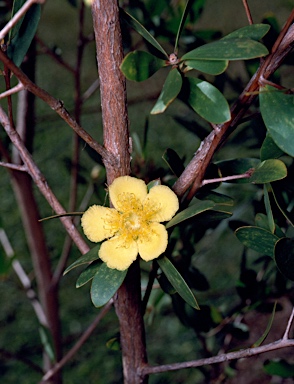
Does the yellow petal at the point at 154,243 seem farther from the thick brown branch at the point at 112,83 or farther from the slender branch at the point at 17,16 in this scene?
the slender branch at the point at 17,16

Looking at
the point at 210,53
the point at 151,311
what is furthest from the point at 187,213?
the point at 151,311

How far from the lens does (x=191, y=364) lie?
1.94ft

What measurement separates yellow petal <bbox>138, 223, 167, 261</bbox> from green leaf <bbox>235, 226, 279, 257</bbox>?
0.08m

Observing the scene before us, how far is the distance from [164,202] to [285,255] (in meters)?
0.14

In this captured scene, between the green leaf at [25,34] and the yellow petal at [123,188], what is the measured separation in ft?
0.52

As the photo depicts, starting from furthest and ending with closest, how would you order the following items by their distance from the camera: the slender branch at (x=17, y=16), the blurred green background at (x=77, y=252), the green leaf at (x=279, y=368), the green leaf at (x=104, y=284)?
the blurred green background at (x=77, y=252), the green leaf at (x=279, y=368), the green leaf at (x=104, y=284), the slender branch at (x=17, y=16)

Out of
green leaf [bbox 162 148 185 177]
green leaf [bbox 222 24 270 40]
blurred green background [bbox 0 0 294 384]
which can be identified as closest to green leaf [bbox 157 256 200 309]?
Result: green leaf [bbox 162 148 185 177]

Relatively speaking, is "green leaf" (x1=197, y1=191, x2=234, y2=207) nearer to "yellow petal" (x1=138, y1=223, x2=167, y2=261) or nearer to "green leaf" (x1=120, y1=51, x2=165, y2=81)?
"yellow petal" (x1=138, y1=223, x2=167, y2=261)

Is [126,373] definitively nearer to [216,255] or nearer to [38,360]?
[38,360]

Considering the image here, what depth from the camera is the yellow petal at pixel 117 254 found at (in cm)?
52

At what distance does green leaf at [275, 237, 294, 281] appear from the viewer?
1.71 ft

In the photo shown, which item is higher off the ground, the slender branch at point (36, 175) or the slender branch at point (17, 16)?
the slender branch at point (17, 16)

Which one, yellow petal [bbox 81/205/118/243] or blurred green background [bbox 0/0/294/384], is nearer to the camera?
yellow petal [bbox 81/205/118/243]

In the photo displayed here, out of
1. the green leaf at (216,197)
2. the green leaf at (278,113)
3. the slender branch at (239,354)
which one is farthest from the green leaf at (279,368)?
the green leaf at (278,113)
